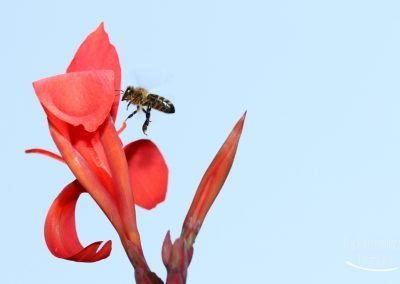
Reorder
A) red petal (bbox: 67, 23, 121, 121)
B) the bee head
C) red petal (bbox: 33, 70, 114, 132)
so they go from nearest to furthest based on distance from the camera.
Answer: red petal (bbox: 33, 70, 114, 132)
red petal (bbox: 67, 23, 121, 121)
the bee head

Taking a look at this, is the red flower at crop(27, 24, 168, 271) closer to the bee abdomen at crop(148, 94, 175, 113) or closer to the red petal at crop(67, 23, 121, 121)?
the red petal at crop(67, 23, 121, 121)

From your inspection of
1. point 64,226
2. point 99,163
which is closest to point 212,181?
point 99,163

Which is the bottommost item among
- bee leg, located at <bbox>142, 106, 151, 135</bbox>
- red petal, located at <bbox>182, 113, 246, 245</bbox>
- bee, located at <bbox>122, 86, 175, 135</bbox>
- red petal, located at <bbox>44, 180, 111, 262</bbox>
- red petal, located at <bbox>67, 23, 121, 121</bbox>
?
red petal, located at <bbox>44, 180, 111, 262</bbox>

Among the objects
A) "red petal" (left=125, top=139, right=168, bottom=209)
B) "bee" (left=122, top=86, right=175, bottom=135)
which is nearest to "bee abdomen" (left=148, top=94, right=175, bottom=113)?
"bee" (left=122, top=86, right=175, bottom=135)

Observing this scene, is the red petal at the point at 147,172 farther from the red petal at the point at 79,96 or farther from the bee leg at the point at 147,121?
the red petal at the point at 79,96

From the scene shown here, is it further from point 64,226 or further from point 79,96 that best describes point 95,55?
point 64,226

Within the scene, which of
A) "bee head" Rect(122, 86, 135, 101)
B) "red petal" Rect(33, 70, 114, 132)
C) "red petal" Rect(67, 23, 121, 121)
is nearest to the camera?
"red petal" Rect(33, 70, 114, 132)

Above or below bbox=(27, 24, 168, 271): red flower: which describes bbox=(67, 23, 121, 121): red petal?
above

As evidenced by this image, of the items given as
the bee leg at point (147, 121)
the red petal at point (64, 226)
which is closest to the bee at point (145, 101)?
the bee leg at point (147, 121)
